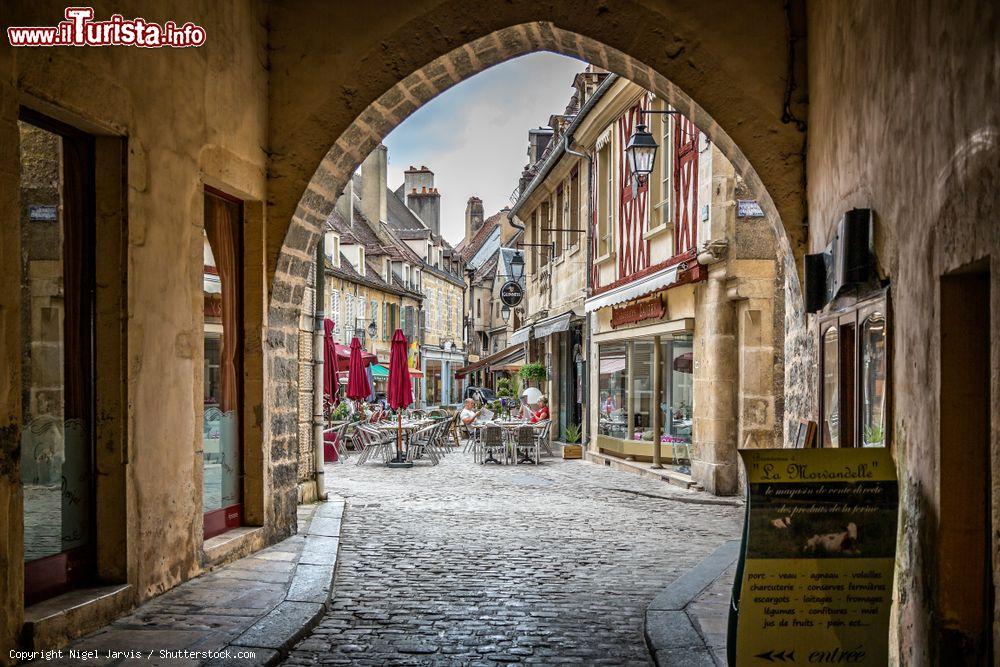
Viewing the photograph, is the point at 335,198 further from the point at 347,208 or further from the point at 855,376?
the point at 347,208

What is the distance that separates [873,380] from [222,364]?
4.13 m

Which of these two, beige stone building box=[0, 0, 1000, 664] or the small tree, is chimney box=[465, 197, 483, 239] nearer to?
the small tree

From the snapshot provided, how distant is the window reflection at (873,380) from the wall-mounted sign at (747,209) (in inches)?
224

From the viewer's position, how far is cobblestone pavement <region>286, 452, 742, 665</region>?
4.48 meters

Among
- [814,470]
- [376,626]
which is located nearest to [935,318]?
[814,470]

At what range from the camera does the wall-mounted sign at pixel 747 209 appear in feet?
32.7

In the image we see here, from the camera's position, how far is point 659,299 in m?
12.6

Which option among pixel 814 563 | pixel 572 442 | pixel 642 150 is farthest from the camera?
pixel 572 442

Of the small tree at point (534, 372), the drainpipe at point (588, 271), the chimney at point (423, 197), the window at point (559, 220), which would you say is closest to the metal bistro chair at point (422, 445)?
the drainpipe at point (588, 271)

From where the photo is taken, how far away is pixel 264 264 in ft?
22.5

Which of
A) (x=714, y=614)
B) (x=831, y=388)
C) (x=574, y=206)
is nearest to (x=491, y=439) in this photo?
(x=574, y=206)

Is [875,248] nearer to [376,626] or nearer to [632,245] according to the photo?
[376,626]

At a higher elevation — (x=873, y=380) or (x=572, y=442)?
(x=873, y=380)

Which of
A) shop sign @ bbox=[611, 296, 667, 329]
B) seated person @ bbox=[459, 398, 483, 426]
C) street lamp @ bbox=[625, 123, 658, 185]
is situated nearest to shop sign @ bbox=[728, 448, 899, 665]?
street lamp @ bbox=[625, 123, 658, 185]
